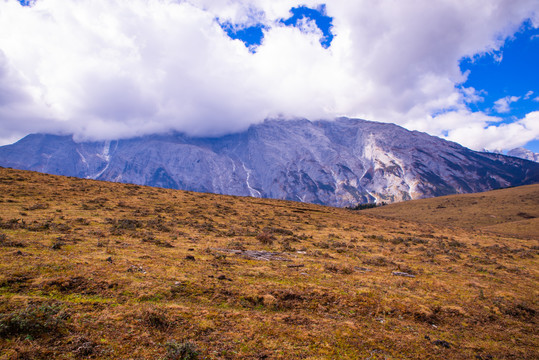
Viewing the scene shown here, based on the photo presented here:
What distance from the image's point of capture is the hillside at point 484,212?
78.6m

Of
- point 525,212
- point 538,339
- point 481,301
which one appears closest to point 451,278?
point 481,301

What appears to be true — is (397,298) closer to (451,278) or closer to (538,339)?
(538,339)

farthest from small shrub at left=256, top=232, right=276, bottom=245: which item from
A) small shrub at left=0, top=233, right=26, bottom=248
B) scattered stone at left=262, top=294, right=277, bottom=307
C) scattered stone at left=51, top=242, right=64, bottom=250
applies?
small shrub at left=0, top=233, right=26, bottom=248

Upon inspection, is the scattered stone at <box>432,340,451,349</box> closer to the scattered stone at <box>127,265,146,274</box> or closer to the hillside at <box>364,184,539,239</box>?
the scattered stone at <box>127,265,146,274</box>

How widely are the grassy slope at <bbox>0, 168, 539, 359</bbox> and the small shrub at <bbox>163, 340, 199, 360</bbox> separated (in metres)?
0.34

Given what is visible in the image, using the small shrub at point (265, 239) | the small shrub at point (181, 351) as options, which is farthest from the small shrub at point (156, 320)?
the small shrub at point (265, 239)

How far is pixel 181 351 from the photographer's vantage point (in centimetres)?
729

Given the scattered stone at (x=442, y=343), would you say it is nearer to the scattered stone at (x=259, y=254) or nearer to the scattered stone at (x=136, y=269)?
the scattered stone at (x=259, y=254)

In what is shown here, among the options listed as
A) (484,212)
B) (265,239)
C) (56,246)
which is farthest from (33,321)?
(484,212)

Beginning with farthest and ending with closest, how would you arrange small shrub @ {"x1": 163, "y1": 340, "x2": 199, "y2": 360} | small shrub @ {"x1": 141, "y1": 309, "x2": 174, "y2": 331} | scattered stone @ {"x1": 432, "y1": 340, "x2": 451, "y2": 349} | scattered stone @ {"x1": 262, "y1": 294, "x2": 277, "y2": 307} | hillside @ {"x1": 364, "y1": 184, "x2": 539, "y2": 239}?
hillside @ {"x1": 364, "y1": 184, "x2": 539, "y2": 239} → scattered stone @ {"x1": 262, "y1": 294, "x2": 277, "y2": 307} → scattered stone @ {"x1": 432, "y1": 340, "x2": 451, "y2": 349} → small shrub @ {"x1": 141, "y1": 309, "x2": 174, "y2": 331} → small shrub @ {"x1": 163, "y1": 340, "x2": 199, "y2": 360}

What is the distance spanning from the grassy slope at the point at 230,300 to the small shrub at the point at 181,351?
343mm

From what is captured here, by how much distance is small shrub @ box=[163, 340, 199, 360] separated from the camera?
7180 millimetres

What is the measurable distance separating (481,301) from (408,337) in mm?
8386

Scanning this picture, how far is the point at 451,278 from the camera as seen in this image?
19.3 meters
